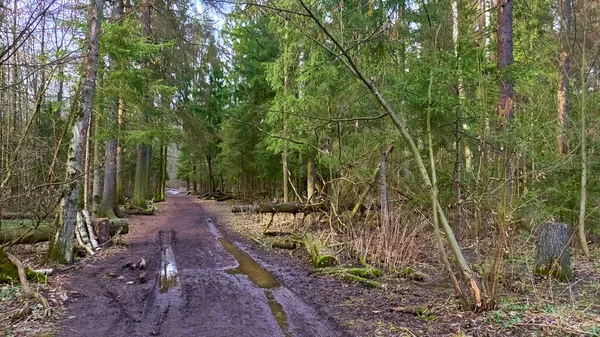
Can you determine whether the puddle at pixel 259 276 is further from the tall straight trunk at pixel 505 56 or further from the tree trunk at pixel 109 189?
the tree trunk at pixel 109 189

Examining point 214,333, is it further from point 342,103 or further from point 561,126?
point 561,126

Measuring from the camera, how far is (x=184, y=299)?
17.1ft

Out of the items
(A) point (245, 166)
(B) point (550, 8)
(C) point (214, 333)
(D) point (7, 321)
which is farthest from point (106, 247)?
(A) point (245, 166)

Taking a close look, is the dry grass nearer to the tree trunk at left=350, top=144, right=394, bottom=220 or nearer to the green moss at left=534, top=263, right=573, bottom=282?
the green moss at left=534, top=263, right=573, bottom=282

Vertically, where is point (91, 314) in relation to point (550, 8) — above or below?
below

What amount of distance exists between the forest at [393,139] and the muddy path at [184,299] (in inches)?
23.7

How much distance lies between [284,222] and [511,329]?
878 centimetres

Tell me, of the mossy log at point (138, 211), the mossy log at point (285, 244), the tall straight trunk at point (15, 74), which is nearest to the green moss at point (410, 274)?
the mossy log at point (285, 244)

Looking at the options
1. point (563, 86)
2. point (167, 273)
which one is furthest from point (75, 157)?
point (563, 86)

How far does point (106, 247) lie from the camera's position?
29.1 feet

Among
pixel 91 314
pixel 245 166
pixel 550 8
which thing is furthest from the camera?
pixel 245 166

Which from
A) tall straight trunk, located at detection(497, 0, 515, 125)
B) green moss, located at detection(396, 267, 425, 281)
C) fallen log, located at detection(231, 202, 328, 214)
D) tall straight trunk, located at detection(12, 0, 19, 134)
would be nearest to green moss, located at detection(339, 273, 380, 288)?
green moss, located at detection(396, 267, 425, 281)

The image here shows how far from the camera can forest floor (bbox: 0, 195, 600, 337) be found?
13.4ft

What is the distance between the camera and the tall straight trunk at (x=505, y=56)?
6238 millimetres
